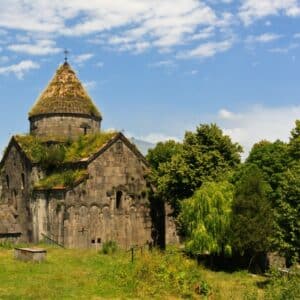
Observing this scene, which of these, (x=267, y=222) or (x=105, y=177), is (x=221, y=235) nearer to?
(x=267, y=222)

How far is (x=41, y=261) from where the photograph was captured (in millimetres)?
24500

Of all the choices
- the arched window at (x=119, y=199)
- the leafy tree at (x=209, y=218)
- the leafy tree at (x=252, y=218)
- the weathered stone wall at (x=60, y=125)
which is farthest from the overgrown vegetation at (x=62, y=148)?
the leafy tree at (x=252, y=218)

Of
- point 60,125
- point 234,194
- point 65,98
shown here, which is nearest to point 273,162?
point 234,194

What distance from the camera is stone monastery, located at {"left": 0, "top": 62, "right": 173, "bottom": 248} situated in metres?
31.6

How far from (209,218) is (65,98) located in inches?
541

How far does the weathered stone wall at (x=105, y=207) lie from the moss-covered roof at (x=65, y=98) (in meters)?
4.11

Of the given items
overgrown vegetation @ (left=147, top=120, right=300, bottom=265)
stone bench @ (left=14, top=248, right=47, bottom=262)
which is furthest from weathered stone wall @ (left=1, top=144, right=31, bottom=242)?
overgrown vegetation @ (left=147, top=120, right=300, bottom=265)

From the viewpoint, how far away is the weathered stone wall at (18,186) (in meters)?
33.8

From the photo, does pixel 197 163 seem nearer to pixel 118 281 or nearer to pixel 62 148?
pixel 62 148

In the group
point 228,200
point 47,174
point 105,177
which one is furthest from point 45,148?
point 228,200

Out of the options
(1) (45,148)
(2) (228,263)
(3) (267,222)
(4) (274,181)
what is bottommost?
(2) (228,263)

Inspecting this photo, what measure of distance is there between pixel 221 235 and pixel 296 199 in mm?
5113

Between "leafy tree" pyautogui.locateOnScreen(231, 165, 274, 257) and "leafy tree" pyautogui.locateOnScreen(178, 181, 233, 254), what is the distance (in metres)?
0.64

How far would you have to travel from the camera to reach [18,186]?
35.1 meters
